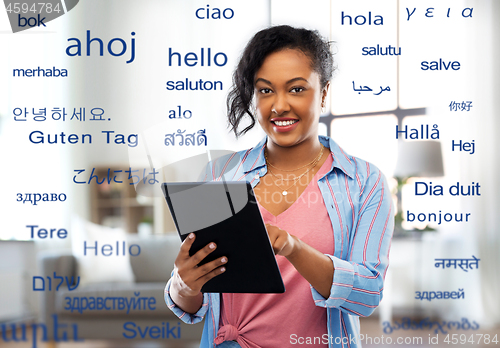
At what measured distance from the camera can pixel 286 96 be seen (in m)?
0.99

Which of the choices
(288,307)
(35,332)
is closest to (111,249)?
(35,332)

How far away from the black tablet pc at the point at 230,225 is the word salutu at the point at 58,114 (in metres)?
1.10

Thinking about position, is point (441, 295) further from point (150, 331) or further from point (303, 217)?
point (150, 331)

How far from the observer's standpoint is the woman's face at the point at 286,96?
99 centimetres

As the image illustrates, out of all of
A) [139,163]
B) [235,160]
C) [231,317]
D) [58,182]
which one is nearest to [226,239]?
[231,317]

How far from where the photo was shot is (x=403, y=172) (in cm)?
173

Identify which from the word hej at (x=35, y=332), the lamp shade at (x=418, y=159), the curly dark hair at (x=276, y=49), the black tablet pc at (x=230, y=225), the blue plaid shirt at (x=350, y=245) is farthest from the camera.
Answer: the word hej at (x=35, y=332)

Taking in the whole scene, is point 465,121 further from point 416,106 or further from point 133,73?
point 133,73

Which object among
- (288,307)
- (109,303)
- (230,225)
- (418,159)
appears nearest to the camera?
(230,225)

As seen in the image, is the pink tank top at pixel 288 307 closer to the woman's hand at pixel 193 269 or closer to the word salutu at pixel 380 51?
the woman's hand at pixel 193 269

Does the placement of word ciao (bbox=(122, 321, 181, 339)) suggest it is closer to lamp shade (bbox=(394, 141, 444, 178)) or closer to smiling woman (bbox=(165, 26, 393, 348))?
smiling woman (bbox=(165, 26, 393, 348))

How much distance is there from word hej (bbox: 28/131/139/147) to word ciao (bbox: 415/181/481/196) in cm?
120

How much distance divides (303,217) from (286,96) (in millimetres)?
290

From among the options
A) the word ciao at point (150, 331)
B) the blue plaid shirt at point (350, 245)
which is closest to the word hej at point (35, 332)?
the word ciao at point (150, 331)
